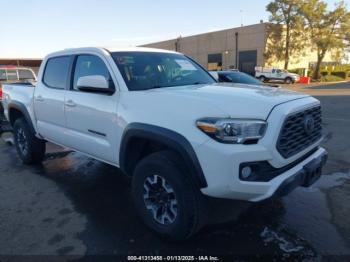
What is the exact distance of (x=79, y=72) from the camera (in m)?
4.28

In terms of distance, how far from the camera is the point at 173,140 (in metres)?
2.83

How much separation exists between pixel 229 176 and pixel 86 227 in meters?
1.80

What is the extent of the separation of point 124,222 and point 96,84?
1.55m

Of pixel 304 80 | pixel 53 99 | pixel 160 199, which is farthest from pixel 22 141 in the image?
pixel 304 80

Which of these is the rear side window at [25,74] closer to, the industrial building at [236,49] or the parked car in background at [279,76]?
the parked car in background at [279,76]

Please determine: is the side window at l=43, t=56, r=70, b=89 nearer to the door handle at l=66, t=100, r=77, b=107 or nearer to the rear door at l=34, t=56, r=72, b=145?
the rear door at l=34, t=56, r=72, b=145

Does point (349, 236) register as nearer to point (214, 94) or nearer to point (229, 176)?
point (229, 176)

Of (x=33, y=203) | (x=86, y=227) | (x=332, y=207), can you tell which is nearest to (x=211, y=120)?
(x=86, y=227)

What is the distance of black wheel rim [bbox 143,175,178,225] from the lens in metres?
3.10

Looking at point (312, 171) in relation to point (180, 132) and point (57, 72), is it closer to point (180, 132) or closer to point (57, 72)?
point (180, 132)

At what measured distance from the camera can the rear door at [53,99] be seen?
14.7 ft

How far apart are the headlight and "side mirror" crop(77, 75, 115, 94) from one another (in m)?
1.33

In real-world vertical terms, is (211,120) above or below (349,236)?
above

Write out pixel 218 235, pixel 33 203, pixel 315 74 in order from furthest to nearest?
pixel 315 74 → pixel 33 203 → pixel 218 235
